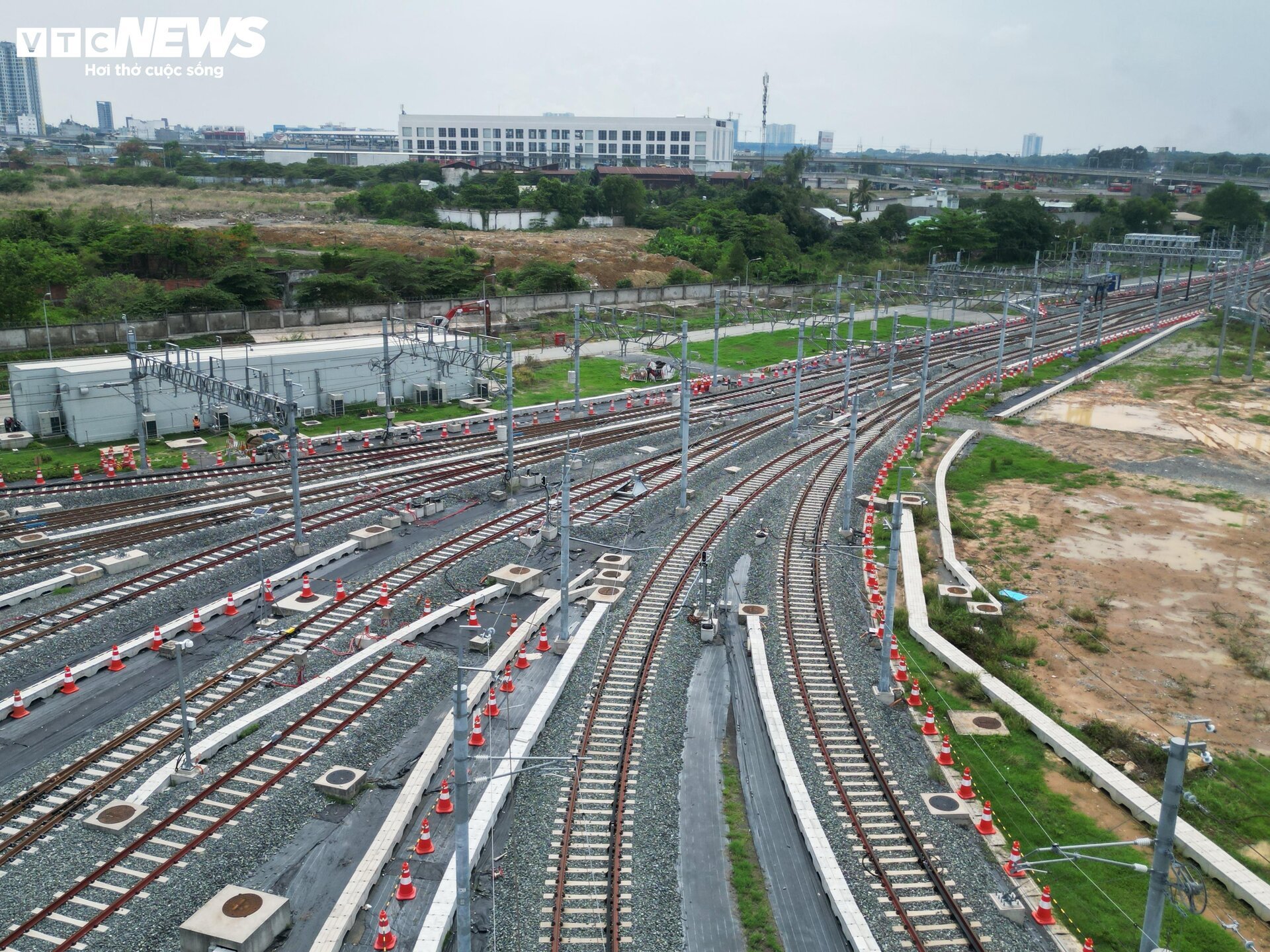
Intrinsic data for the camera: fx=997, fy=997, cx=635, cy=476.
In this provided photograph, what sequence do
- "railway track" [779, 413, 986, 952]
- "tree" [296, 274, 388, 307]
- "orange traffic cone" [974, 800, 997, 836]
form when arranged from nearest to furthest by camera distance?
"railway track" [779, 413, 986, 952] < "orange traffic cone" [974, 800, 997, 836] < "tree" [296, 274, 388, 307]

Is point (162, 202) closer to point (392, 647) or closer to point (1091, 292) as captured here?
point (1091, 292)

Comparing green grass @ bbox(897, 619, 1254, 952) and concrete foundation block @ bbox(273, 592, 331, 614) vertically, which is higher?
concrete foundation block @ bbox(273, 592, 331, 614)

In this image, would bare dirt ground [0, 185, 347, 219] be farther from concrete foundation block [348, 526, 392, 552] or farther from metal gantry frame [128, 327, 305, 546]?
concrete foundation block [348, 526, 392, 552]

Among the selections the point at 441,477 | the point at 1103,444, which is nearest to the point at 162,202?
the point at 441,477

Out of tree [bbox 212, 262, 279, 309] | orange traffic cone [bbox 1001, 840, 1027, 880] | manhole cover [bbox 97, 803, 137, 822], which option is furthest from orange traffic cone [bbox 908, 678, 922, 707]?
tree [bbox 212, 262, 279, 309]

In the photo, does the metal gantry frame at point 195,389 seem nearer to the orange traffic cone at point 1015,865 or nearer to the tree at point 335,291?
the orange traffic cone at point 1015,865

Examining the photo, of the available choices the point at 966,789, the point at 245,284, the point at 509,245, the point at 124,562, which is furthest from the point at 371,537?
the point at 509,245
